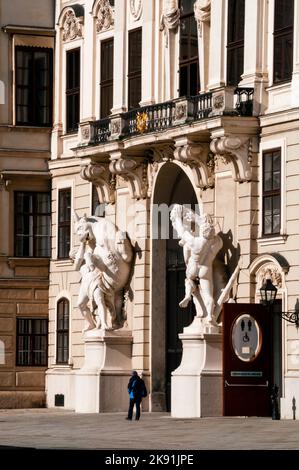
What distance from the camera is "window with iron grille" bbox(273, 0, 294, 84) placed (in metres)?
47.4

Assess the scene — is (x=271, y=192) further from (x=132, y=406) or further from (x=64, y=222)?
(x=64, y=222)

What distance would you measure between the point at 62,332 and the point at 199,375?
36.0ft

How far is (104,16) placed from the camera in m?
57.2

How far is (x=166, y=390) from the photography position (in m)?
53.5

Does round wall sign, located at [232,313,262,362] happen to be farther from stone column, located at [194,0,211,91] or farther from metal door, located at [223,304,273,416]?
stone column, located at [194,0,211,91]

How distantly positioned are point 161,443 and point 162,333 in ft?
48.3

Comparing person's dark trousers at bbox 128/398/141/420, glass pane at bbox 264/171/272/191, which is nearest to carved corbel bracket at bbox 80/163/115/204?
glass pane at bbox 264/171/272/191

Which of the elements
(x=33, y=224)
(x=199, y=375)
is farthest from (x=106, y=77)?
(x=199, y=375)

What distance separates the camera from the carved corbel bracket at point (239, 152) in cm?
4834

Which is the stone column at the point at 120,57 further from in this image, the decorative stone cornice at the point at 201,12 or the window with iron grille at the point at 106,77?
the decorative stone cornice at the point at 201,12

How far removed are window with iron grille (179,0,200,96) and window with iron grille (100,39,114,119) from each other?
14.2 ft

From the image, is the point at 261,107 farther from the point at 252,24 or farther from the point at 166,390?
the point at 166,390

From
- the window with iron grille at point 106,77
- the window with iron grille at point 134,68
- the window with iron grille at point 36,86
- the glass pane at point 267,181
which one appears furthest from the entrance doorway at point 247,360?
the window with iron grille at point 36,86
